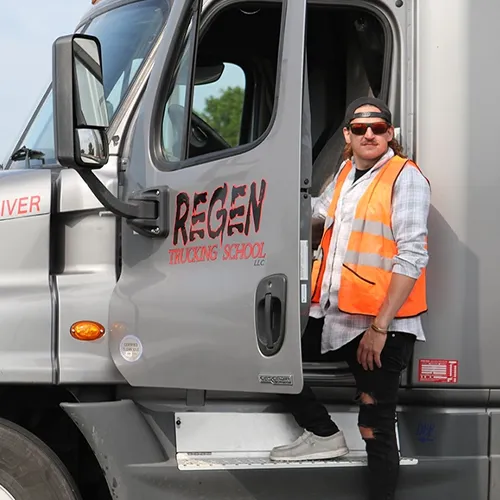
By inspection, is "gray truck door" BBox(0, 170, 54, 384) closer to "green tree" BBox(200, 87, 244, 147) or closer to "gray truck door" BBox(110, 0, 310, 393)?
"gray truck door" BBox(110, 0, 310, 393)

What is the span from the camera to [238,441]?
328cm

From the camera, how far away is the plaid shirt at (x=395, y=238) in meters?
3.11

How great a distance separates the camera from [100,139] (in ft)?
9.61

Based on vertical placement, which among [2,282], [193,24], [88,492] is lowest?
[88,492]

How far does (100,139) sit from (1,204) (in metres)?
0.53

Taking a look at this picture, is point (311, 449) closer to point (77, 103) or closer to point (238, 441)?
point (238, 441)

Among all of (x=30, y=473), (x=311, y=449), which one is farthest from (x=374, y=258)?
(x=30, y=473)

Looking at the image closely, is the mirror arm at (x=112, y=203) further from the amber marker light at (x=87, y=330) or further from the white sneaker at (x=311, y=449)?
the white sneaker at (x=311, y=449)

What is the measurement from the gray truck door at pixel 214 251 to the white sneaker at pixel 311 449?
465 millimetres

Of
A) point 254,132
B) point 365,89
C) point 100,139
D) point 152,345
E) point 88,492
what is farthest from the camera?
point 254,132

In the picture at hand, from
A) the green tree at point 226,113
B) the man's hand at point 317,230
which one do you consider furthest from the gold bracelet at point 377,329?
the green tree at point 226,113

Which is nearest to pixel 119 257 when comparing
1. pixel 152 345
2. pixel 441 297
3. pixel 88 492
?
pixel 152 345

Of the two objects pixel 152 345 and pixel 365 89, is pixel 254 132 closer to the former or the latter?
pixel 365 89

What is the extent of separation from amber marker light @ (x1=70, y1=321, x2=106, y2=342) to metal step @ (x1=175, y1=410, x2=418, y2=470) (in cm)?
45
